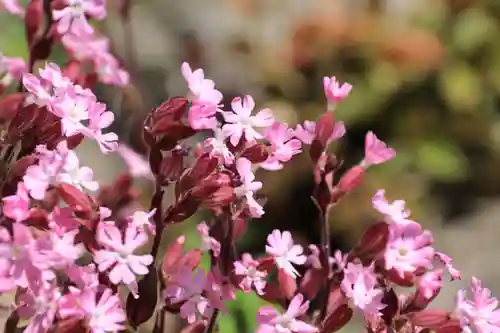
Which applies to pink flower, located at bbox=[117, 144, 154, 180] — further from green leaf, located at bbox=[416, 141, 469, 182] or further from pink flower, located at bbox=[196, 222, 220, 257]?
green leaf, located at bbox=[416, 141, 469, 182]

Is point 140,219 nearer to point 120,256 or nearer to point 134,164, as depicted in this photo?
point 120,256

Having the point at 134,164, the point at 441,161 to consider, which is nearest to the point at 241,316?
the point at 134,164

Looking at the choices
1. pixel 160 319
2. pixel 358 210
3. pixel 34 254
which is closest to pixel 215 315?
pixel 160 319

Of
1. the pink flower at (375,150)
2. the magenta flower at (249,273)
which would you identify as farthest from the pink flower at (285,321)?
the pink flower at (375,150)

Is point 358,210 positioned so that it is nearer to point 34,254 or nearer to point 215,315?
point 215,315

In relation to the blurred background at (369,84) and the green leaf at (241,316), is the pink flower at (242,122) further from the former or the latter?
the blurred background at (369,84)

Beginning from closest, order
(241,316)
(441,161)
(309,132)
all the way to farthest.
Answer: (309,132) < (241,316) < (441,161)
